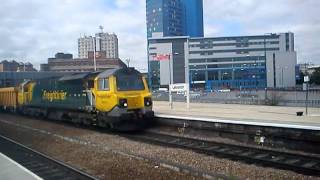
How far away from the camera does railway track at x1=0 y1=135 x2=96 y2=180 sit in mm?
12677

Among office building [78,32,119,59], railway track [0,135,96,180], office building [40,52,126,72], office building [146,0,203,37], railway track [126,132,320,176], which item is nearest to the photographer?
railway track [0,135,96,180]

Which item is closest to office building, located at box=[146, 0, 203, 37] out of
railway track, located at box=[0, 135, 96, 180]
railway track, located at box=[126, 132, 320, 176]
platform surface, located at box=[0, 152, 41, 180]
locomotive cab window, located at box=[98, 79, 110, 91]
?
locomotive cab window, located at box=[98, 79, 110, 91]

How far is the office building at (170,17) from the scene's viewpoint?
334 feet

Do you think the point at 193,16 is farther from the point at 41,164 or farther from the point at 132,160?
the point at 132,160

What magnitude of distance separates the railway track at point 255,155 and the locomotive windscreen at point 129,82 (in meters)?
3.39

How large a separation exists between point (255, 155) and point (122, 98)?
28.5 feet

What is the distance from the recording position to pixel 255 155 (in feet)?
49.6

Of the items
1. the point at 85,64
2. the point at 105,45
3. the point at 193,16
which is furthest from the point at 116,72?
the point at 193,16

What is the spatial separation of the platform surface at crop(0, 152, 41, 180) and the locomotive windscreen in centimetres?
924

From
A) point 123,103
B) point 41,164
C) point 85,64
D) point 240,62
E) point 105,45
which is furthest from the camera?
point 240,62

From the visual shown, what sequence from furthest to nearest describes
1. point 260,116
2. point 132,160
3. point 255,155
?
1. point 260,116
2. point 255,155
3. point 132,160

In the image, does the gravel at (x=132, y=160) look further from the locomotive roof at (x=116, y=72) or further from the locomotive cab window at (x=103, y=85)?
the locomotive roof at (x=116, y=72)

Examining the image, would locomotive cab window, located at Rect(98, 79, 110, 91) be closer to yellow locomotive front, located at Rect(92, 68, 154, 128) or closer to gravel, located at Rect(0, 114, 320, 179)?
yellow locomotive front, located at Rect(92, 68, 154, 128)

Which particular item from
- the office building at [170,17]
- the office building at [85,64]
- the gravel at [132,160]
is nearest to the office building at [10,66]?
the office building at [85,64]
